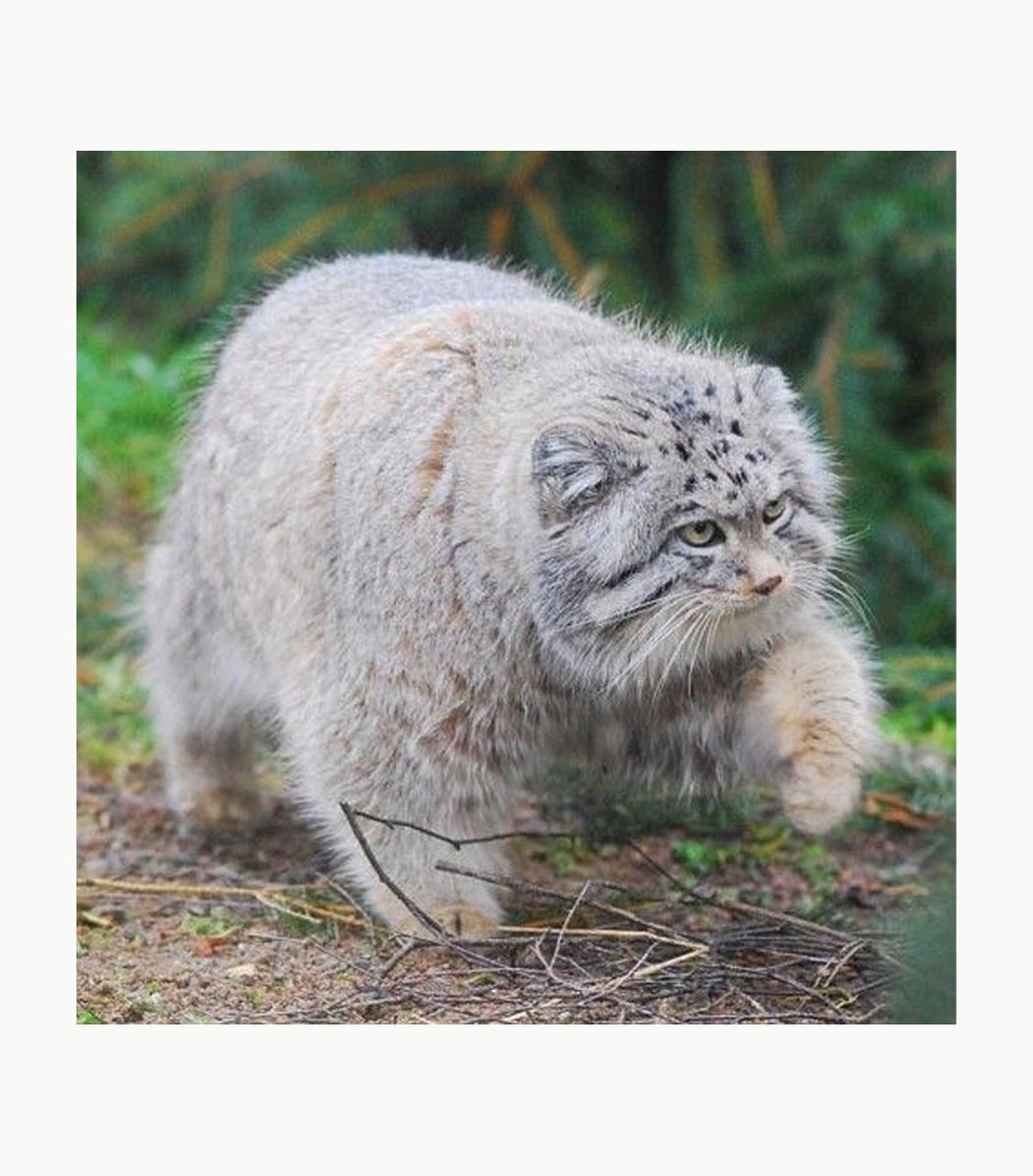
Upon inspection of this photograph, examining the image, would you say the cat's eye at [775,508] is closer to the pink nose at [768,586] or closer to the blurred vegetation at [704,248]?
the pink nose at [768,586]

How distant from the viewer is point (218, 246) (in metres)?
7.09

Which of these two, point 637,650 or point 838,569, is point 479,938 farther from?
point 838,569

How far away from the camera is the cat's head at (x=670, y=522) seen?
4.25m

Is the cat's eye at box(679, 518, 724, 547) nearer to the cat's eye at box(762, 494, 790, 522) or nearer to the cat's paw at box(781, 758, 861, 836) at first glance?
the cat's eye at box(762, 494, 790, 522)

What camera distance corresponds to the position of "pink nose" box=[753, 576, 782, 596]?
4.25 m

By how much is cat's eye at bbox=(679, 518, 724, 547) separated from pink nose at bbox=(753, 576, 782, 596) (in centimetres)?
13

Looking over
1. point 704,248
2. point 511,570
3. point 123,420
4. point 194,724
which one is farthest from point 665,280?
point 511,570

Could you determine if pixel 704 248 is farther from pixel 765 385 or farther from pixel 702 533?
pixel 702 533

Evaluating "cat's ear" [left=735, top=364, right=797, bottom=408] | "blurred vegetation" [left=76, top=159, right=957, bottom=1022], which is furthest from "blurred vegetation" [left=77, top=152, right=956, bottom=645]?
"cat's ear" [left=735, top=364, right=797, bottom=408]

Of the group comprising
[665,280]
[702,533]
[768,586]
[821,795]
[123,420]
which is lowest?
[821,795]

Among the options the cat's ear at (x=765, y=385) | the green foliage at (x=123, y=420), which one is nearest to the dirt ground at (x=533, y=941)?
the cat's ear at (x=765, y=385)

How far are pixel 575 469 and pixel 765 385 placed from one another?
549 mm

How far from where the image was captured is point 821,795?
14.8ft
